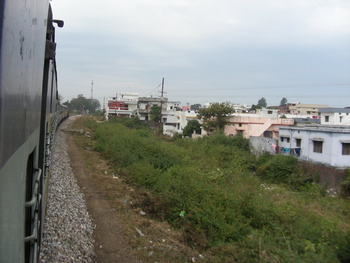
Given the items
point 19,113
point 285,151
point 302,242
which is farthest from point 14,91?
point 285,151

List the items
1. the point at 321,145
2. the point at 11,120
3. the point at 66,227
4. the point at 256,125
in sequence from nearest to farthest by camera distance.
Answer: the point at 11,120 < the point at 66,227 < the point at 321,145 < the point at 256,125

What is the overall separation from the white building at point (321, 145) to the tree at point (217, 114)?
9.65 metres

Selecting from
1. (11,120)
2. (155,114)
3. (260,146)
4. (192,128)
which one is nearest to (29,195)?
(11,120)

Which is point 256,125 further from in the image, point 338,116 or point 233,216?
point 233,216

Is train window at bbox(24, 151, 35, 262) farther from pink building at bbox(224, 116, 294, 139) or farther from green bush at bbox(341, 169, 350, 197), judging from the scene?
pink building at bbox(224, 116, 294, 139)

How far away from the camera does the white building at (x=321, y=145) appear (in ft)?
54.4

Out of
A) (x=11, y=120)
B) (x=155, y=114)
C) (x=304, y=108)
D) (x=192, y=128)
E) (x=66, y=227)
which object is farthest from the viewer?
(x=304, y=108)

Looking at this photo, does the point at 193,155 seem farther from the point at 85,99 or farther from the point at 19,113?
the point at 85,99

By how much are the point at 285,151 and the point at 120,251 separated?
17811 millimetres

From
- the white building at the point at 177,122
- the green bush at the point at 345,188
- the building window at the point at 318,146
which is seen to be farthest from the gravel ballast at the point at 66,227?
the white building at the point at 177,122

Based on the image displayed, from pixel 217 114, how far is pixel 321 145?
13815 mm

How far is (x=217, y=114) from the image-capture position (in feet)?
100.0

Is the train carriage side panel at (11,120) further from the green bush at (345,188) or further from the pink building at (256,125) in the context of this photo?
the pink building at (256,125)

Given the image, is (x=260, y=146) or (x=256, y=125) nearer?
(x=260, y=146)
